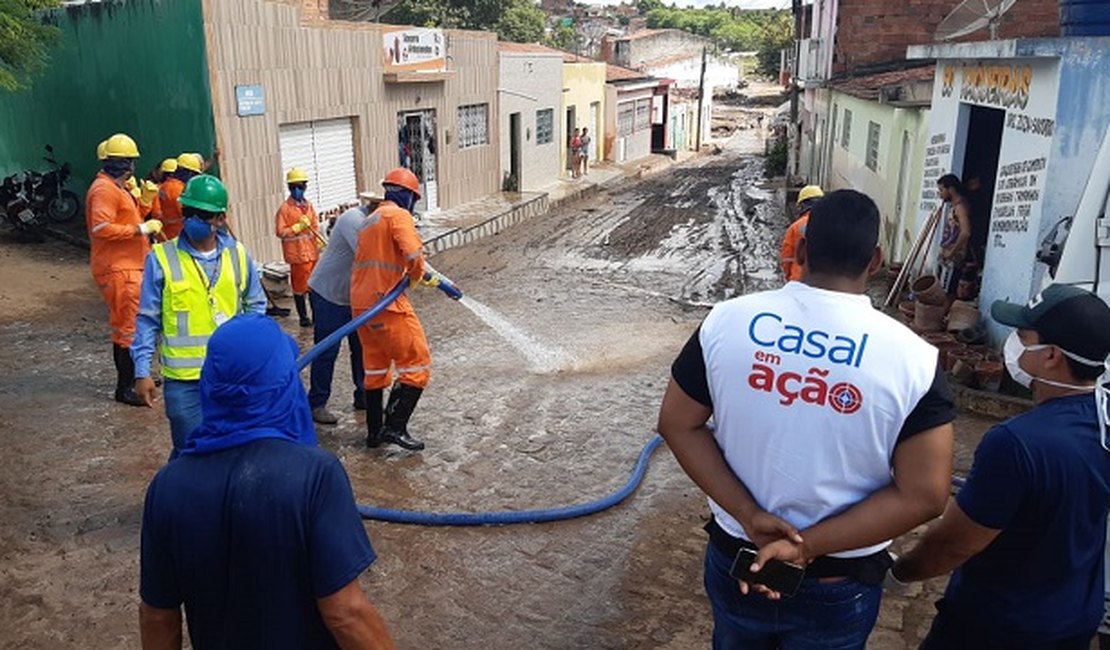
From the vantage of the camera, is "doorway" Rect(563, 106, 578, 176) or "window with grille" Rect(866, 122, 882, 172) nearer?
"window with grille" Rect(866, 122, 882, 172)

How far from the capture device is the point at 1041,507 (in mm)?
2275

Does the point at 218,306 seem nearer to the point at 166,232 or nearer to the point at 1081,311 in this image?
the point at 1081,311

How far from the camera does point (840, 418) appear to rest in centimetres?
213

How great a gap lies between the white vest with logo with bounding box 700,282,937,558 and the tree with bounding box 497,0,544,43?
33642mm

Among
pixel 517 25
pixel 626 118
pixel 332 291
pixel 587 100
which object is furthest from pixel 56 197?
pixel 517 25

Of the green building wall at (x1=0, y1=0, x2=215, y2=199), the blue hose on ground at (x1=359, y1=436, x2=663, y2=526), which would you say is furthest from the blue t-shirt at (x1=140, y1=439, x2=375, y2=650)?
the green building wall at (x1=0, y1=0, x2=215, y2=199)

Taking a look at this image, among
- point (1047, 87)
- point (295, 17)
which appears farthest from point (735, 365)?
point (295, 17)

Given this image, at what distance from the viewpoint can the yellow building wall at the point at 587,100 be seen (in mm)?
25578

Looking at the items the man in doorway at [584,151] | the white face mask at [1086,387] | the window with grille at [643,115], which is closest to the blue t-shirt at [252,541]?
the white face mask at [1086,387]

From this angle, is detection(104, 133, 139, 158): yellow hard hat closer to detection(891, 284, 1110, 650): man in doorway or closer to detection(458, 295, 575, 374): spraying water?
detection(458, 295, 575, 374): spraying water

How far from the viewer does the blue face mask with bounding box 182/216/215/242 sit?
4.22 m

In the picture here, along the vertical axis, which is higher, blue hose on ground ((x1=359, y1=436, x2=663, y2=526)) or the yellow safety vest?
the yellow safety vest

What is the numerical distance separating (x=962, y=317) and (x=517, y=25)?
1176 inches

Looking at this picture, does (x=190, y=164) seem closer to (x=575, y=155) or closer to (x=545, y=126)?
(x=545, y=126)
